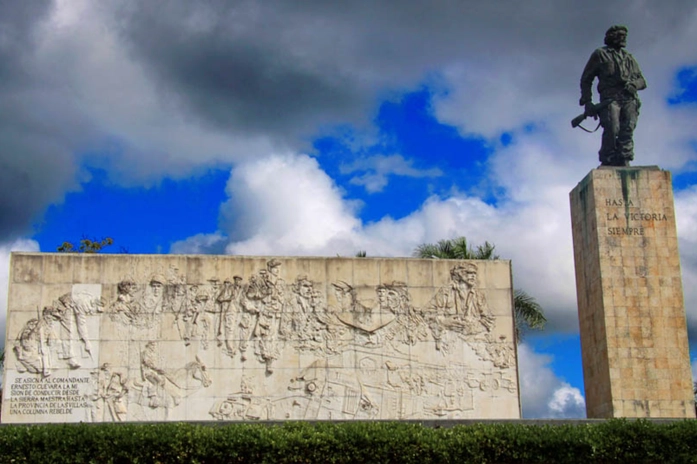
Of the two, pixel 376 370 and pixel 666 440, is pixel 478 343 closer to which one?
pixel 376 370

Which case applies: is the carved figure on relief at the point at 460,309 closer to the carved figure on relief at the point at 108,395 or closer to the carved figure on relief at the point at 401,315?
the carved figure on relief at the point at 401,315

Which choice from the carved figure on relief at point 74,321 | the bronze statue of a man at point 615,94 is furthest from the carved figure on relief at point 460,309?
the carved figure on relief at point 74,321

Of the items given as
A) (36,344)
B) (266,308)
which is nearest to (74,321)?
(36,344)

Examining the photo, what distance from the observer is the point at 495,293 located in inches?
712

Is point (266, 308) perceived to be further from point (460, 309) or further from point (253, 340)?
point (460, 309)

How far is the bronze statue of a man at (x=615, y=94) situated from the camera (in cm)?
1955

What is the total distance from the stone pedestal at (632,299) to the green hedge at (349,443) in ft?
13.4

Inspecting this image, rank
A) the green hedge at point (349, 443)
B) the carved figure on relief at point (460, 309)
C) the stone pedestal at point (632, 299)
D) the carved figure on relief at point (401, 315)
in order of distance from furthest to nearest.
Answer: the stone pedestal at point (632, 299)
the carved figure on relief at point (460, 309)
the carved figure on relief at point (401, 315)
the green hedge at point (349, 443)

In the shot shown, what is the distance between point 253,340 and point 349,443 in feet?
14.4

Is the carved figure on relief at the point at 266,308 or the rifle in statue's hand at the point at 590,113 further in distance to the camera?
the rifle in statue's hand at the point at 590,113

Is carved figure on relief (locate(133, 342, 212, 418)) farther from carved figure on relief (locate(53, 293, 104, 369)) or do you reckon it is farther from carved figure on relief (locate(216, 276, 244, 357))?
carved figure on relief (locate(53, 293, 104, 369))

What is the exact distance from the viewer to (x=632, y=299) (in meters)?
18.5

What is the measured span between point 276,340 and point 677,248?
8.06 metres

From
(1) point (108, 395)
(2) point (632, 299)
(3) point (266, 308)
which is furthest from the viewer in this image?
(2) point (632, 299)
